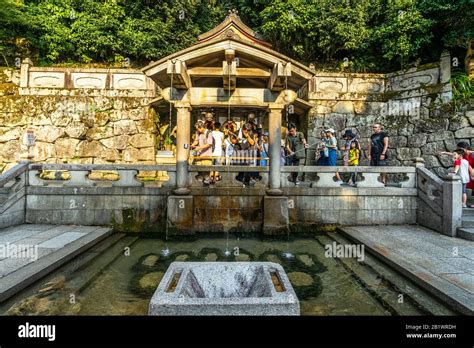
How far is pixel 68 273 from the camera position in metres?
5.20

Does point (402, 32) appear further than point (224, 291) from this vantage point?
Yes

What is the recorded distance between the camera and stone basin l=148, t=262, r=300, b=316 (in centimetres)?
276

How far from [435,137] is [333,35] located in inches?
327

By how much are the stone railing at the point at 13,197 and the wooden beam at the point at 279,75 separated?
821cm

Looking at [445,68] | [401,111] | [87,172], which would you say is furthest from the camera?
[401,111]

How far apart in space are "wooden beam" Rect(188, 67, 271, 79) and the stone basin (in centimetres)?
592

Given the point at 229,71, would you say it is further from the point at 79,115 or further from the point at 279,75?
the point at 79,115

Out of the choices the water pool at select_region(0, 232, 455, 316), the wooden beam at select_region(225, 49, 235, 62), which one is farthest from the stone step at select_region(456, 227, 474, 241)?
the wooden beam at select_region(225, 49, 235, 62)

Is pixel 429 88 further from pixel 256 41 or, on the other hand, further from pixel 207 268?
pixel 207 268

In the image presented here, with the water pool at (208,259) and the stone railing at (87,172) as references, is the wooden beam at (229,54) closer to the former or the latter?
the stone railing at (87,172)

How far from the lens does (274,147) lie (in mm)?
8172

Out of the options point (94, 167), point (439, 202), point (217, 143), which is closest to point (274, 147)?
point (217, 143)

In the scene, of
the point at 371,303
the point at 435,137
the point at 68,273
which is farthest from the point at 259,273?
the point at 435,137

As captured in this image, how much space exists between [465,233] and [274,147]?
5.59 m
